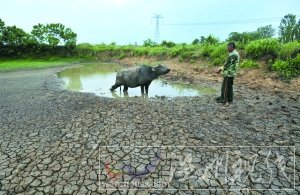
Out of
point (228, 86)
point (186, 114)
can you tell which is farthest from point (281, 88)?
point (186, 114)

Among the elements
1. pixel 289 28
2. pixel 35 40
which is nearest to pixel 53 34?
pixel 35 40

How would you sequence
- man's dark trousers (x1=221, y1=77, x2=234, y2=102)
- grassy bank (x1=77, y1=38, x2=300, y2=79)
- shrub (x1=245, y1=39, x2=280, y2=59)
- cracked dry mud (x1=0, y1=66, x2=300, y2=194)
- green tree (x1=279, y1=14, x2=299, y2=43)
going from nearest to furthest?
cracked dry mud (x1=0, y1=66, x2=300, y2=194) → man's dark trousers (x1=221, y1=77, x2=234, y2=102) → grassy bank (x1=77, y1=38, x2=300, y2=79) → shrub (x1=245, y1=39, x2=280, y2=59) → green tree (x1=279, y1=14, x2=299, y2=43)

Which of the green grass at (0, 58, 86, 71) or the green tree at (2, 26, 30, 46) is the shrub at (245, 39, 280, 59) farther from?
the green tree at (2, 26, 30, 46)

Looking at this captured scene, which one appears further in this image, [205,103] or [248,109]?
[205,103]

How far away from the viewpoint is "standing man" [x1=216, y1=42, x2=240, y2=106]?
A: 7962 millimetres

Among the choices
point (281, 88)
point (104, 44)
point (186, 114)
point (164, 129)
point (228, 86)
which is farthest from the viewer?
point (104, 44)

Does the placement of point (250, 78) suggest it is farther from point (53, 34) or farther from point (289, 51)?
point (53, 34)

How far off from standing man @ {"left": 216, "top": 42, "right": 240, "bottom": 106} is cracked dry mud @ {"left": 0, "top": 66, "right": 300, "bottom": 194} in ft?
1.28

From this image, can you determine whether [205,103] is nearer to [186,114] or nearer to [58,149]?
[186,114]

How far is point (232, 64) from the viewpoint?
26.5 ft

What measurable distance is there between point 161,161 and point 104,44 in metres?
38.4

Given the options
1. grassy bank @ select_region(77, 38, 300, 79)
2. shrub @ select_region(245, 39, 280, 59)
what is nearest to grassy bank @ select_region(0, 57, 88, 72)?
grassy bank @ select_region(77, 38, 300, 79)

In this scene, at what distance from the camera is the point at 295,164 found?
471 centimetres

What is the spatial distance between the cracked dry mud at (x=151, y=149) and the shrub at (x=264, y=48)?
7.09 metres
